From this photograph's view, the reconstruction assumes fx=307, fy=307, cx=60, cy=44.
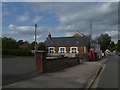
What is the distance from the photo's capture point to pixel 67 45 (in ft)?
296

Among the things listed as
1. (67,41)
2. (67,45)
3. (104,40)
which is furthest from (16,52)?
(104,40)

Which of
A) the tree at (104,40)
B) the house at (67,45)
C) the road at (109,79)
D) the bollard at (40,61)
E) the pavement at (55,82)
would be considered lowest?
the road at (109,79)

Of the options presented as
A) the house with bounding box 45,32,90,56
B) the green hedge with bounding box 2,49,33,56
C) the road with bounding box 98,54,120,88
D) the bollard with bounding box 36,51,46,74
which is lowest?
the road with bounding box 98,54,120,88

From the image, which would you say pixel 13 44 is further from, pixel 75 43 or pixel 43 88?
pixel 43 88

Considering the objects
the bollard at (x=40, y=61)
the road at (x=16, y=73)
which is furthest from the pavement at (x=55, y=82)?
the bollard at (x=40, y=61)

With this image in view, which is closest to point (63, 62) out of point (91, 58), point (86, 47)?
point (91, 58)

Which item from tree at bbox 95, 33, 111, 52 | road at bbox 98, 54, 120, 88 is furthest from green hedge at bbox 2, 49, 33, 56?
tree at bbox 95, 33, 111, 52

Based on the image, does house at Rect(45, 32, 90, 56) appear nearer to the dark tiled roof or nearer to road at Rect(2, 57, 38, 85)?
the dark tiled roof

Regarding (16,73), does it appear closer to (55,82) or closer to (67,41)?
(55,82)

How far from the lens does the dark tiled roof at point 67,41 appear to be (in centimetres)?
8809

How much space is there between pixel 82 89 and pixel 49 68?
373 inches

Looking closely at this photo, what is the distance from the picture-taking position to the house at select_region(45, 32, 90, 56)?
287ft

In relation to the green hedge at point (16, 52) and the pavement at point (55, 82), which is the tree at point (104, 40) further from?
the pavement at point (55, 82)

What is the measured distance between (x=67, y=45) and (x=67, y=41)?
1.77 m
